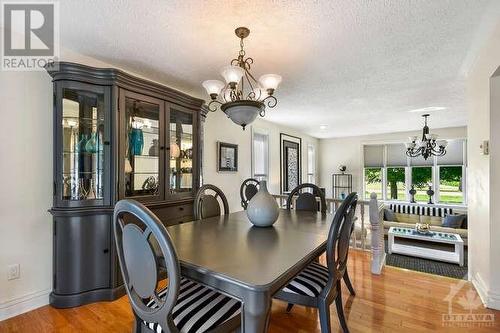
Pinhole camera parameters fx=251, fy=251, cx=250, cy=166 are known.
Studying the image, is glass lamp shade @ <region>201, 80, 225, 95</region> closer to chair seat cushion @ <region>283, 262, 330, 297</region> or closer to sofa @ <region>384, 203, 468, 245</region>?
chair seat cushion @ <region>283, 262, 330, 297</region>

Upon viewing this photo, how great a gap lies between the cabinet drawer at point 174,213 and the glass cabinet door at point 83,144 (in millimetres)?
543

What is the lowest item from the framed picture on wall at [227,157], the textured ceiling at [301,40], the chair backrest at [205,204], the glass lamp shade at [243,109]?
the chair backrest at [205,204]

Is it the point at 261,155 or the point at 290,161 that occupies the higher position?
the point at 261,155

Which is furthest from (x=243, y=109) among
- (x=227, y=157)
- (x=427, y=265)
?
(x=427, y=265)

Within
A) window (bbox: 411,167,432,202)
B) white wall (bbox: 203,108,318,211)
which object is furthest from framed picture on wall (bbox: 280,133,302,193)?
window (bbox: 411,167,432,202)

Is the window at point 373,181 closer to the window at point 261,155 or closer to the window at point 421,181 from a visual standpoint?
the window at point 421,181

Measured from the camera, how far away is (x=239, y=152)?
4.32m

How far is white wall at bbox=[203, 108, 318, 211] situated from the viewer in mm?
3703

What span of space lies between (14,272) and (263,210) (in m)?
Result: 2.01

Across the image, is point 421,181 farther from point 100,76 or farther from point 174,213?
point 100,76

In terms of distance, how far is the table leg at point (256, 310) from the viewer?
93cm

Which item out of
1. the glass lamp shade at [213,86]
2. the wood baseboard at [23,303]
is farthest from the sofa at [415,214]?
the wood baseboard at [23,303]

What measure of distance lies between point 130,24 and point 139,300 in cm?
182

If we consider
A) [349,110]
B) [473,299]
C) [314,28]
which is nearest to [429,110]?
[349,110]
